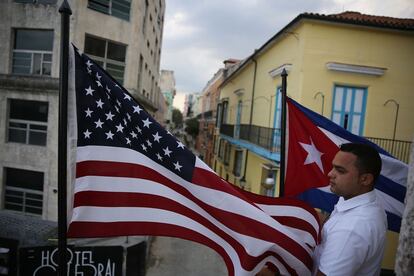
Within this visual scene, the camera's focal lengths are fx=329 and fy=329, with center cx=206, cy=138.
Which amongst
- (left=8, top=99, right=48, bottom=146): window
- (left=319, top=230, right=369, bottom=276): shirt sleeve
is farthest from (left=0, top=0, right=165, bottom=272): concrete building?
(left=319, top=230, right=369, bottom=276): shirt sleeve

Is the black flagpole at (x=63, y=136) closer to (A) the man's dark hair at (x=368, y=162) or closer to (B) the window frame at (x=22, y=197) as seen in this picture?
(A) the man's dark hair at (x=368, y=162)

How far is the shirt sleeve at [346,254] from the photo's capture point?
2.16 m

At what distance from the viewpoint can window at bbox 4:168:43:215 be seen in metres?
15.2

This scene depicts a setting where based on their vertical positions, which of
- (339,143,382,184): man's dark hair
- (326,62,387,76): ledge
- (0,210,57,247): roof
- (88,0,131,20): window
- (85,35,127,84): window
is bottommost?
(0,210,57,247): roof

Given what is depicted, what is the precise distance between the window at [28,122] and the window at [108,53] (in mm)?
3269

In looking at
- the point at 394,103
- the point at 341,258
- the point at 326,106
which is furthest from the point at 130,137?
the point at 394,103

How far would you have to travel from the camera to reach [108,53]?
641 inches

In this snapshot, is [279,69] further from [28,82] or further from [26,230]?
[28,82]

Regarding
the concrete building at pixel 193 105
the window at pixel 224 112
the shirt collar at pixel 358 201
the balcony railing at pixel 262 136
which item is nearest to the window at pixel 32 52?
the balcony railing at pixel 262 136

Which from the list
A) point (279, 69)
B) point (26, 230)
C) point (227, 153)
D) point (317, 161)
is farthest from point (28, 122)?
point (317, 161)

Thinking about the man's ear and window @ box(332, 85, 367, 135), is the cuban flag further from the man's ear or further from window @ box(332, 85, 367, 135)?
window @ box(332, 85, 367, 135)

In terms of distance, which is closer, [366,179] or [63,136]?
[63,136]

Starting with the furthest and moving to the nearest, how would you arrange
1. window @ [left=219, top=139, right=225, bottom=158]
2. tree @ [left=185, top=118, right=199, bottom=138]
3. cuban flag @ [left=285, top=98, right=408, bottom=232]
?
tree @ [left=185, top=118, right=199, bottom=138]
window @ [left=219, top=139, right=225, bottom=158]
cuban flag @ [left=285, top=98, right=408, bottom=232]

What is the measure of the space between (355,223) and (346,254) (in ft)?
0.74
